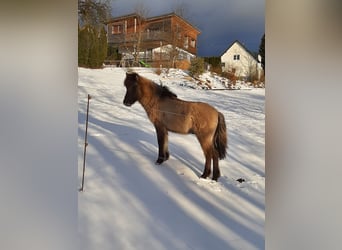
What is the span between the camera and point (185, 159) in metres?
1.38

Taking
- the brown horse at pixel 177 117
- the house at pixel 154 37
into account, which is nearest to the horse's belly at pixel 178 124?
the brown horse at pixel 177 117

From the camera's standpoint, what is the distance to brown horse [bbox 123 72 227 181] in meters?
1.36

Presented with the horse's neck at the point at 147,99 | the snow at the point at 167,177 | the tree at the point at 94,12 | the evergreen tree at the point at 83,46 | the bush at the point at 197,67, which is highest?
the tree at the point at 94,12

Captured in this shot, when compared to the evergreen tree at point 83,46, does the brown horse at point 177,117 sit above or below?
below

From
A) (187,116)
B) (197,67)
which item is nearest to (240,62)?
(197,67)

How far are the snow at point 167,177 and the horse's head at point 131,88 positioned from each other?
0.07 feet

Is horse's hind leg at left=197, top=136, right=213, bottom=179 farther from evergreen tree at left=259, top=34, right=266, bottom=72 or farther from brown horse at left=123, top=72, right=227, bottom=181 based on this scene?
evergreen tree at left=259, top=34, right=266, bottom=72

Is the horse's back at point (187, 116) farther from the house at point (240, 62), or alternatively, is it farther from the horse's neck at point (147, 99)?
the house at point (240, 62)

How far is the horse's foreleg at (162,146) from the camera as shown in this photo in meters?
1.38

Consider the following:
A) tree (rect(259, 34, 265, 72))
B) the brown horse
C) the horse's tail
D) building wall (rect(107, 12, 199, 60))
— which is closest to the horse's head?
the brown horse

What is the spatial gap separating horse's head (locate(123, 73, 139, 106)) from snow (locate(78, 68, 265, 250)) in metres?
0.02

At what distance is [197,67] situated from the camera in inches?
55.0

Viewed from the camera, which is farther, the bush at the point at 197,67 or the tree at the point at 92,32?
the bush at the point at 197,67

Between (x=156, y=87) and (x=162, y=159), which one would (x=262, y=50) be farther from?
(x=162, y=159)
